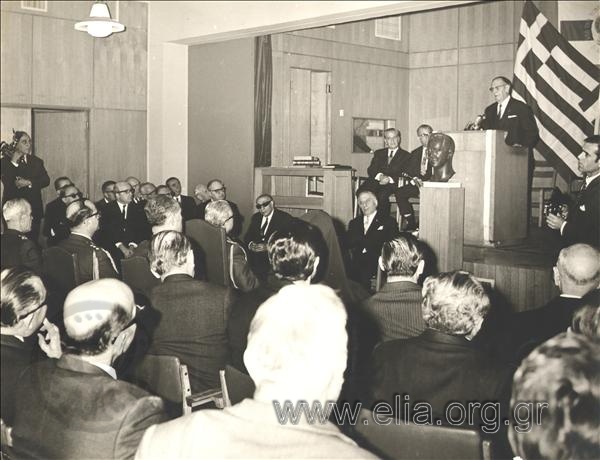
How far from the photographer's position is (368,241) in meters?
7.38

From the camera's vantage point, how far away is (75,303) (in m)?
2.28

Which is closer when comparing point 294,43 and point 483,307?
point 483,307

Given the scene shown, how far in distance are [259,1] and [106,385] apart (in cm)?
785

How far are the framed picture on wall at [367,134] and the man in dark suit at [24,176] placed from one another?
18.4ft

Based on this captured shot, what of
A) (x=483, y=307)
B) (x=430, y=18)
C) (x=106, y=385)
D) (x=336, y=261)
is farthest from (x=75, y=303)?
(x=430, y=18)

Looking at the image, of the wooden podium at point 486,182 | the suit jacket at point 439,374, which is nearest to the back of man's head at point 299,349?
the suit jacket at point 439,374

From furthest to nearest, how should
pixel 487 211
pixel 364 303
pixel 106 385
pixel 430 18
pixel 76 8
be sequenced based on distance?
pixel 430 18, pixel 76 8, pixel 487 211, pixel 364 303, pixel 106 385

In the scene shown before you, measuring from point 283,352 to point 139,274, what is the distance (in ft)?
11.4

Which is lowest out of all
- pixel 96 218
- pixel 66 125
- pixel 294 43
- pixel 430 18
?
pixel 96 218

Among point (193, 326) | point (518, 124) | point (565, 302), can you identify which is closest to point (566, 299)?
point (565, 302)

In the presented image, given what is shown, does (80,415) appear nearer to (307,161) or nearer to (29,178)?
(307,161)

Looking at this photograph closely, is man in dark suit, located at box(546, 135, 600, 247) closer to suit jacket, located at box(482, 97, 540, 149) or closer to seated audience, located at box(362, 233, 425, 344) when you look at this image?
suit jacket, located at box(482, 97, 540, 149)

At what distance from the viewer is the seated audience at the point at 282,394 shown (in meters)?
1.54

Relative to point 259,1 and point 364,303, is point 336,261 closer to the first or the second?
point 364,303
